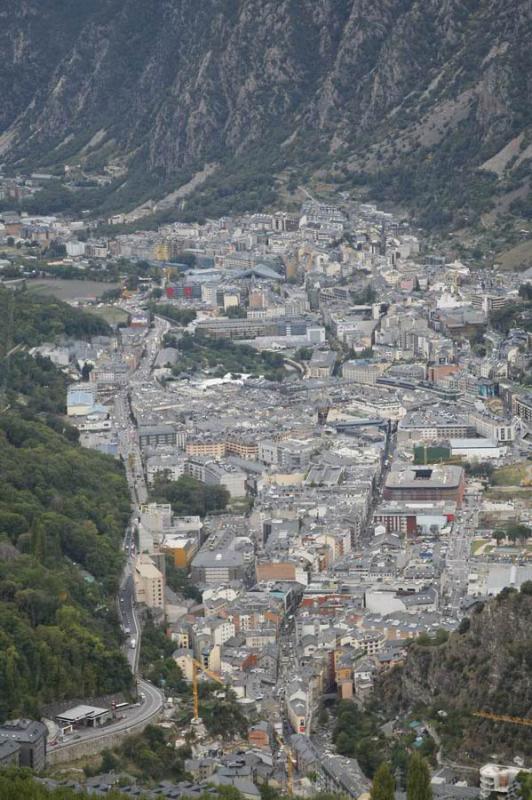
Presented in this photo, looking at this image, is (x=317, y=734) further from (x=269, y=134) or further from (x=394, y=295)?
(x=269, y=134)

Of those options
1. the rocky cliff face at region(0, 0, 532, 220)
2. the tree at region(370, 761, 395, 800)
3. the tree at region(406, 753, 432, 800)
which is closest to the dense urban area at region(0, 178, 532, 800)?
the tree at region(406, 753, 432, 800)

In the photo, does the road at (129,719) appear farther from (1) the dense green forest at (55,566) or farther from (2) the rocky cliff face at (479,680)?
(2) the rocky cliff face at (479,680)

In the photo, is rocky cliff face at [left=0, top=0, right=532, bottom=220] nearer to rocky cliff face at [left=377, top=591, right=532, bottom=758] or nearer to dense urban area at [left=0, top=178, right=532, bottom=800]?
dense urban area at [left=0, top=178, right=532, bottom=800]

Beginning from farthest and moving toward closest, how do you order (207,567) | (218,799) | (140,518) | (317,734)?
(140,518), (207,567), (317,734), (218,799)

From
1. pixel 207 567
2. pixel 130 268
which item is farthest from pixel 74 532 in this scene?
pixel 130 268

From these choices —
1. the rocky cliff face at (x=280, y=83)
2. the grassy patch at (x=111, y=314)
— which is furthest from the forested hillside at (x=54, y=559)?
the rocky cliff face at (x=280, y=83)
